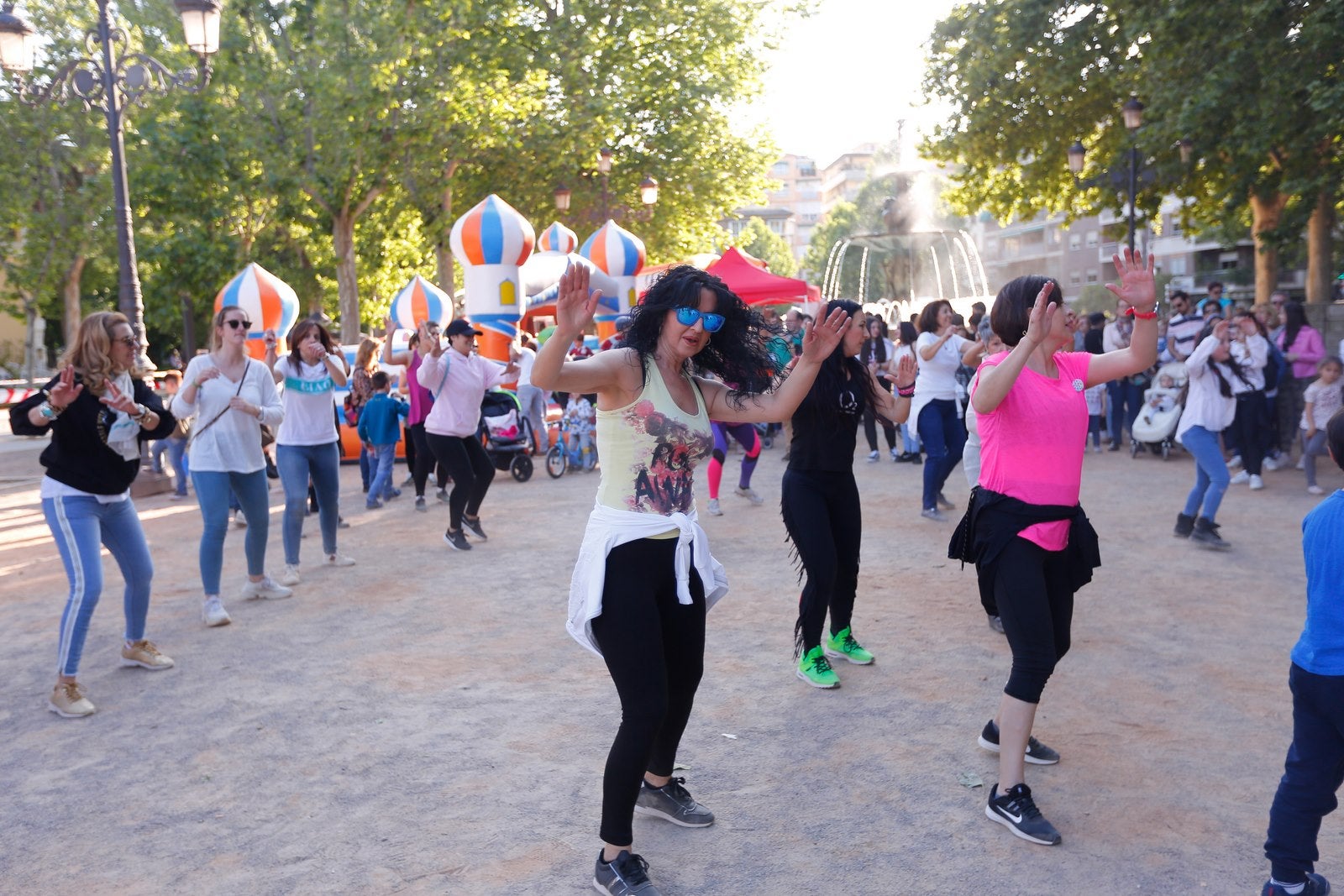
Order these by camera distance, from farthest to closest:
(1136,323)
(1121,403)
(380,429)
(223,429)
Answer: (1121,403) → (380,429) → (223,429) → (1136,323)

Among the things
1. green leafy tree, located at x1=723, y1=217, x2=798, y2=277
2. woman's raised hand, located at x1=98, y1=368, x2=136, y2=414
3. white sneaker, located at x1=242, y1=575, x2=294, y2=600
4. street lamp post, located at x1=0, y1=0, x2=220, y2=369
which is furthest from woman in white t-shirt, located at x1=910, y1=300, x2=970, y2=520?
green leafy tree, located at x1=723, y1=217, x2=798, y2=277

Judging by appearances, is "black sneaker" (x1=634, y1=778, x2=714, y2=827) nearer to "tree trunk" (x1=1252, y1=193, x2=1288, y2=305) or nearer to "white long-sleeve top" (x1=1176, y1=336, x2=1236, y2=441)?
"white long-sleeve top" (x1=1176, y1=336, x2=1236, y2=441)

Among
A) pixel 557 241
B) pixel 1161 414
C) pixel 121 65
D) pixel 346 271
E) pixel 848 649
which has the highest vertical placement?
pixel 121 65

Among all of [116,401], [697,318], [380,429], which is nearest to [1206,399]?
[697,318]

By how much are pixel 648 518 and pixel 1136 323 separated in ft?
6.74

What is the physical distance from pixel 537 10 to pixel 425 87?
6.55m

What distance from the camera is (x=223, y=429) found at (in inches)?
275

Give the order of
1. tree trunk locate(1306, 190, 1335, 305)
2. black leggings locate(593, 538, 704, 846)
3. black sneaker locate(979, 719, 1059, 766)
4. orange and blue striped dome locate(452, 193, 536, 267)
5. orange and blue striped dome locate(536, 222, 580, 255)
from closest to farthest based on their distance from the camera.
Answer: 1. black leggings locate(593, 538, 704, 846)
2. black sneaker locate(979, 719, 1059, 766)
3. orange and blue striped dome locate(452, 193, 536, 267)
4. tree trunk locate(1306, 190, 1335, 305)
5. orange and blue striped dome locate(536, 222, 580, 255)

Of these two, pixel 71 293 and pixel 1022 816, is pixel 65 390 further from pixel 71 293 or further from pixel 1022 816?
pixel 71 293

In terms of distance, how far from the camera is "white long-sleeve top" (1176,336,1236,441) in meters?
8.74

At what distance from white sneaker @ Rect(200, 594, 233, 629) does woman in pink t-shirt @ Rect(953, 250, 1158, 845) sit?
15.4 feet

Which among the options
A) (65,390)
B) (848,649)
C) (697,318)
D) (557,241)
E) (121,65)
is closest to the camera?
(697,318)

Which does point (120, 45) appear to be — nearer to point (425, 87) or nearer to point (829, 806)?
point (425, 87)

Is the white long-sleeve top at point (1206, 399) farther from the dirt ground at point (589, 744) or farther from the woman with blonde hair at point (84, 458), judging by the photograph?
the woman with blonde hair at point (84, 458)
